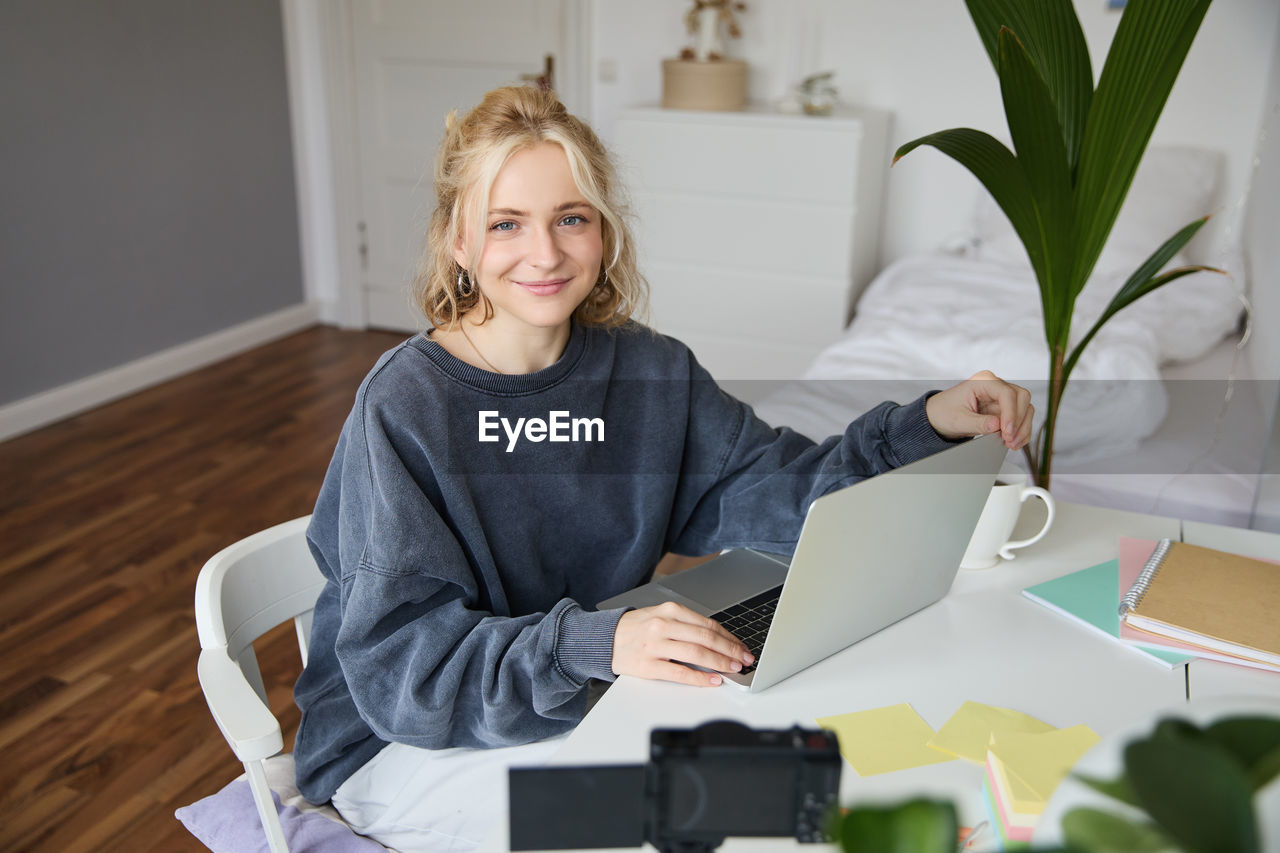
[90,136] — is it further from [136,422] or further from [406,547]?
[406,547]

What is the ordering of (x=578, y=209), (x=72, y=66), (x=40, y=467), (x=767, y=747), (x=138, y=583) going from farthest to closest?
(x=72, y=66), (x=40, y=467), (x=138, y=583), (x=578, y=209), (x=767, y=747)

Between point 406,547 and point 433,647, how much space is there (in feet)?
0.32

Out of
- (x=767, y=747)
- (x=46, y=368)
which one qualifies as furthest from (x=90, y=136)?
(x=767, y=747)

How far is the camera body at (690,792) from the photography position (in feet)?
1.54

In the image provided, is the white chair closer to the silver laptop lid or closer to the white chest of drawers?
the silver laptop lid

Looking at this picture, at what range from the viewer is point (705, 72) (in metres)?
3.47

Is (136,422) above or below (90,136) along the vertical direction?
below

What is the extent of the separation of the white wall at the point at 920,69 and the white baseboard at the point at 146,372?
5.12 feet

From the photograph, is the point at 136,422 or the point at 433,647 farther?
the point at 136,422

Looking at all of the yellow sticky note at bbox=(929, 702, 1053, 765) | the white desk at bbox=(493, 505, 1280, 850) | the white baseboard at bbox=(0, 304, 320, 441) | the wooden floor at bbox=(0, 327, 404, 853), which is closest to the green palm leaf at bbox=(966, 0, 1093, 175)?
the white desk at bbox=(493, 505, 1280, 850)

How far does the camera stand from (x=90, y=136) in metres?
3.41

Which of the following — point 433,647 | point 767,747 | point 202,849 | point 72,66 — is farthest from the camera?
point 72,66

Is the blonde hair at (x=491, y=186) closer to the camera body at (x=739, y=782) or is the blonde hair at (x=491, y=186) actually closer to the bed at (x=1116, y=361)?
the camera body at (x=739, y=782)

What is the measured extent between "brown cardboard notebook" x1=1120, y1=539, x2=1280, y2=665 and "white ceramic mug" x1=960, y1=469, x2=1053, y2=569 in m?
0.13
